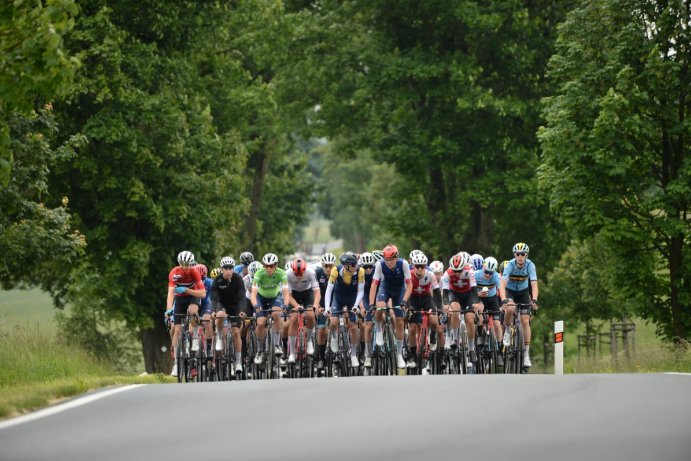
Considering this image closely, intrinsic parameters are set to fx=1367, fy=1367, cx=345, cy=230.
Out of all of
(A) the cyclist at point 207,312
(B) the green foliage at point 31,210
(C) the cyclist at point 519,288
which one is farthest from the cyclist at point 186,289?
(C) the cyclist at point 519,288

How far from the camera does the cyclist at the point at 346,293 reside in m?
21.0

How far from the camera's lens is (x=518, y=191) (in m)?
38.6

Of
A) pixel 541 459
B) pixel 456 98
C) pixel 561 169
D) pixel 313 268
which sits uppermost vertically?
pixel 456 98

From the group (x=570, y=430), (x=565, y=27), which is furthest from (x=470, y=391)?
(x=565, y=27)

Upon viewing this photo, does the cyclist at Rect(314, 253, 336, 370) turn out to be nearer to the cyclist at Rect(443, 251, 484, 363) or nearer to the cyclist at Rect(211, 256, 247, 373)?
the cyclist at Rect(211, 256, 247, 373)

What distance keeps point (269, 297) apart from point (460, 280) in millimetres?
3057

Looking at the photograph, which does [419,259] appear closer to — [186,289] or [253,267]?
[253,267]

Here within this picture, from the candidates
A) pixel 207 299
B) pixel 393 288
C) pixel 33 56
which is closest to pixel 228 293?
pixel 207 299

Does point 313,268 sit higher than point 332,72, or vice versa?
point 332,72

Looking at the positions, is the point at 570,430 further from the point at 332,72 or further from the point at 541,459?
the point at 332,72

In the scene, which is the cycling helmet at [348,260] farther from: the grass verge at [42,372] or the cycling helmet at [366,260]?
the grass verge at [42,372]

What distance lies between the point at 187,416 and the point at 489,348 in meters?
10.6

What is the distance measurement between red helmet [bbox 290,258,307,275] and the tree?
368 inches

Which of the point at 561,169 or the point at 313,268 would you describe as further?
the point at 561,169
